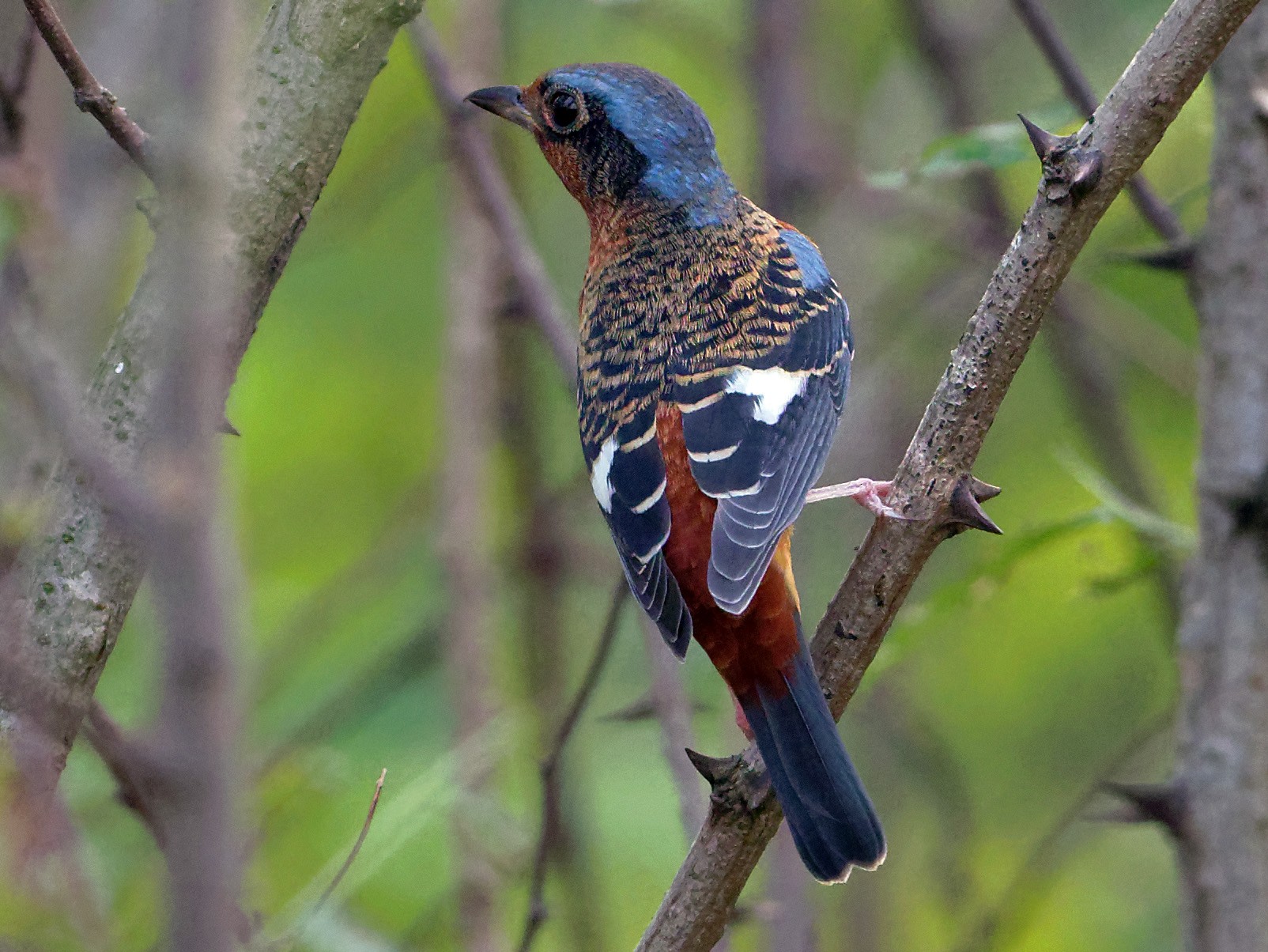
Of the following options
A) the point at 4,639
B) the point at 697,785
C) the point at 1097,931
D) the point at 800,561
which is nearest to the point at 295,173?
the point at 4,639

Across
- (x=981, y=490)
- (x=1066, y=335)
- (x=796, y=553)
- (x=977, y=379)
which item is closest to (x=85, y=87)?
(x=977, y=379)

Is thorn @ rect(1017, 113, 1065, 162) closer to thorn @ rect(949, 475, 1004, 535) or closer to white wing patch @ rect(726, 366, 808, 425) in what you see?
thorn @ rect(949, 475, 1004, 535)

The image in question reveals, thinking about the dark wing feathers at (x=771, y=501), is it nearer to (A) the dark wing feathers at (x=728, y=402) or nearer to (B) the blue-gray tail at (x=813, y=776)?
(A) the dark wing feathers at (x=728, y=402)

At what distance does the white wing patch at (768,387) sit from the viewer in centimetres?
350

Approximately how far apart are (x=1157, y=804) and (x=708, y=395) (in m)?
1.39

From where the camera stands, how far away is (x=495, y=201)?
157 inches

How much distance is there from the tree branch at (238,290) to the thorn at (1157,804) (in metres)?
2.10

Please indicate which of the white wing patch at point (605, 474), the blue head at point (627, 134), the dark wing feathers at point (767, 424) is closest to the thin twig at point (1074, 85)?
the dark wing feathers at point (767, 424)

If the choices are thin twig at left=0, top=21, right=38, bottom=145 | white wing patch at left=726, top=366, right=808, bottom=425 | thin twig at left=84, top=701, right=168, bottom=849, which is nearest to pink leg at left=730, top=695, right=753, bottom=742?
white wing patch at left=726, top=366, right=808, bottom=425

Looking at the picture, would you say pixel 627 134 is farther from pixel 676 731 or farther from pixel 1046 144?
pixel 1046 144

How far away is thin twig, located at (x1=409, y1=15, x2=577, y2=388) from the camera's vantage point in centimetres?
399

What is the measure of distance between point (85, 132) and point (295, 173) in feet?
12.2

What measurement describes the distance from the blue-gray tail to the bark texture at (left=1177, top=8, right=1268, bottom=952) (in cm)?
83

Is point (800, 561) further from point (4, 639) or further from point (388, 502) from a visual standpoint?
point (4, 639)
